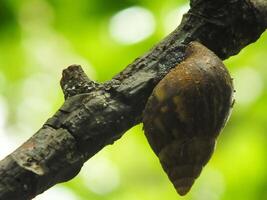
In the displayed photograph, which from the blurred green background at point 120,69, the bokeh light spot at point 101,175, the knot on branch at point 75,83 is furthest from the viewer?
the bokeh light spot at point 101,175

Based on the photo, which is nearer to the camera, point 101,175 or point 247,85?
point 247,85

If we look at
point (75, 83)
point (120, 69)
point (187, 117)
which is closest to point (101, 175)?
point (120, 69)

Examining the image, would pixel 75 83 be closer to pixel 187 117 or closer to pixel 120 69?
pixel 187 117

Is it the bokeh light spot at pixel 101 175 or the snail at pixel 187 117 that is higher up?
the snail at pixel 187 117

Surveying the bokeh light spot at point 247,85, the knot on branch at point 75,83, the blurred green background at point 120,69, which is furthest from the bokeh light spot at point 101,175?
the knot on branch at point 75,83

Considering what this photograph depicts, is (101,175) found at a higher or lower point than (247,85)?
lower

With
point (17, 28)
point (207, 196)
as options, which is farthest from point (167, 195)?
point (17, 28)

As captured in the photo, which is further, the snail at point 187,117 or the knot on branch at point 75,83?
the knot on branch at point 75,83

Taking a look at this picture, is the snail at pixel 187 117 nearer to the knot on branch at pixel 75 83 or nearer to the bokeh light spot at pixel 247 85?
the knot on branch at pixel 75 83
